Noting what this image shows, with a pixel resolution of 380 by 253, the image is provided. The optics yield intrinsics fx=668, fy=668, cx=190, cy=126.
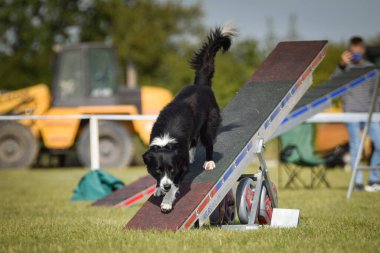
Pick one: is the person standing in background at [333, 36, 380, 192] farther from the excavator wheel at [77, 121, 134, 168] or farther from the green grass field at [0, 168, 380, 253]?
the excavator wheel at [77, 121, 134, 168]

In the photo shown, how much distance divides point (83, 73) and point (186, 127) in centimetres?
1378

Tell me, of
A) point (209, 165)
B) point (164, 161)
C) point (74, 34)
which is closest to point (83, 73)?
point (209, 165)

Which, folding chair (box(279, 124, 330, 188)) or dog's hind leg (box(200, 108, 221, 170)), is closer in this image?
dog's hind leg (box(200, 108, 221, 170))

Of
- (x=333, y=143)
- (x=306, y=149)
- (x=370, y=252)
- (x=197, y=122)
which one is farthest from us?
(x=333, y=143)

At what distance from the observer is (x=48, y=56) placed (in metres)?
35.3

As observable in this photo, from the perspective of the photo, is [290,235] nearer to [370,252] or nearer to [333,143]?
[370,252]

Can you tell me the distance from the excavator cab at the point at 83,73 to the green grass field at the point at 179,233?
400 inches

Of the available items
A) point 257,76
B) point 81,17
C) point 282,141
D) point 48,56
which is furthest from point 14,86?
point 257,76

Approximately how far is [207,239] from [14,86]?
2978 cm

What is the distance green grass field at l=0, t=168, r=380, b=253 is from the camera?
5.06m

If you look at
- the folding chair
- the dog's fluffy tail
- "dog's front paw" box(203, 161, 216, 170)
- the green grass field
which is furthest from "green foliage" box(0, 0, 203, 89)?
"dog's front paw" box(203, 161, 216, 170)

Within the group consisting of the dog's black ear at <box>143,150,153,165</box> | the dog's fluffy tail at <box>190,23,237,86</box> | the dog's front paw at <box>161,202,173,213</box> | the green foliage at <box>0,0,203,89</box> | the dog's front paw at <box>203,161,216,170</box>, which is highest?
the green foliage at <box>0,0,203,89</box>

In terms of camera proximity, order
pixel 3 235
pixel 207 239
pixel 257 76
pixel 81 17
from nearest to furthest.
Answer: pixel 207 239, pixel 3 235, pixel 257 76, pixel 81 17

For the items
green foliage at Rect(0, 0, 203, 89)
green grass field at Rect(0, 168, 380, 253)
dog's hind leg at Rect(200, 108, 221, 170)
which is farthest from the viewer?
green foliage at Rect(0, 0, 203, 89)
